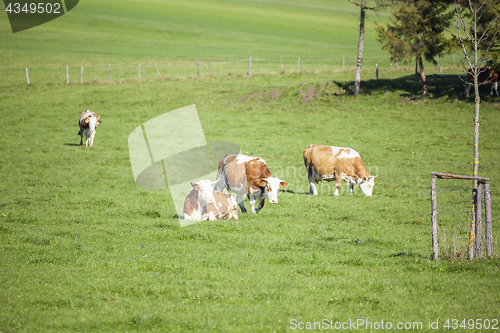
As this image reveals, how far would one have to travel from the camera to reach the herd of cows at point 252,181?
12.8 m

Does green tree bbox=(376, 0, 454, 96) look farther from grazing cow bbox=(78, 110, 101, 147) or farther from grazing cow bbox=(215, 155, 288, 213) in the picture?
grazing cow bbox=(215, 155, 288, 213)

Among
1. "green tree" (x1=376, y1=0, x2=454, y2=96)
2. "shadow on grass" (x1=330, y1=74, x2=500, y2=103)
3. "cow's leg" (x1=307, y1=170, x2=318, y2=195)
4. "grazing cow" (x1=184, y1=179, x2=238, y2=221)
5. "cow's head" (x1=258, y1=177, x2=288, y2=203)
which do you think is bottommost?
"cow's leg" (x1=307, y1=170, x2=318, y2=195)

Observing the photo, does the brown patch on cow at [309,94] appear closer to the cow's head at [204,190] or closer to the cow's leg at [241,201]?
the cow's leg at [241,201]

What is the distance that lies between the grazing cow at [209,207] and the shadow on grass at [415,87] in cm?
2640

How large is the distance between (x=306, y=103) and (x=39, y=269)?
29.6 meters

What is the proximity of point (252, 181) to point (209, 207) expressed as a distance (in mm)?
1685

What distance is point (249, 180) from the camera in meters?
13.8

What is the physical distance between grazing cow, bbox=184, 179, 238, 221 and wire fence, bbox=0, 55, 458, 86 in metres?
32.7

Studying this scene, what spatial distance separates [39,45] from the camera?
6788 centimetres

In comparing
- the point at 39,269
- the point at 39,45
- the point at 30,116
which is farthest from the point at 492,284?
the point at 39,45

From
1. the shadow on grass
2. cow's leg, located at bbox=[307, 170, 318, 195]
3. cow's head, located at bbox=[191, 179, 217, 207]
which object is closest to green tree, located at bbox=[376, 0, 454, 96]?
the shadow on grass

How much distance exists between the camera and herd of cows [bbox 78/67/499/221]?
Result: 503 inches

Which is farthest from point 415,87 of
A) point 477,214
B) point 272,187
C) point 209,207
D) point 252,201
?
point 477,214

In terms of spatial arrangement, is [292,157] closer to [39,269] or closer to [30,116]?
[39,269]
